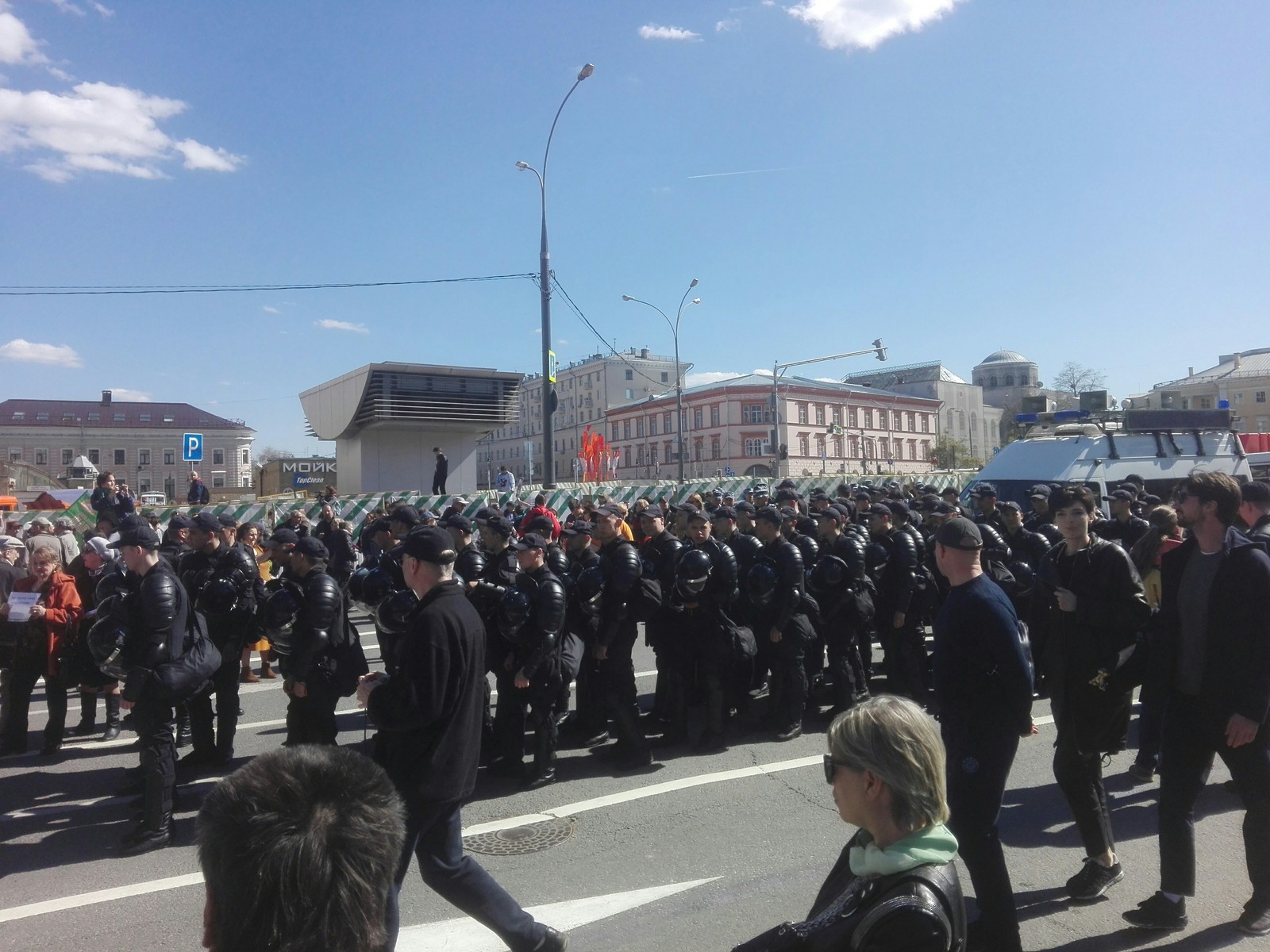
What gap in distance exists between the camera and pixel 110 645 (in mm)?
5336

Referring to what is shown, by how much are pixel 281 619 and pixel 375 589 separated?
2.27ft

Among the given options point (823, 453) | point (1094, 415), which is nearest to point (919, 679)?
point (1094, 415)

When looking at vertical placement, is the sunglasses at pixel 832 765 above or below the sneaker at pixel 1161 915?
above

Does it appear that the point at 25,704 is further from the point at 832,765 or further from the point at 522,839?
the point at 832,765

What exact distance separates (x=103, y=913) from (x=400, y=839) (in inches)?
155

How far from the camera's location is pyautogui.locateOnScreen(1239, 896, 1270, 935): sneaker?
3971 mm

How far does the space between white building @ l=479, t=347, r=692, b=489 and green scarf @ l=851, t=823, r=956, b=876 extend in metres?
91.1

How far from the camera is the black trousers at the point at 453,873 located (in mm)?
3488

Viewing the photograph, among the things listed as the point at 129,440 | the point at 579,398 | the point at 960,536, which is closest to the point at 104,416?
the point at 129,440

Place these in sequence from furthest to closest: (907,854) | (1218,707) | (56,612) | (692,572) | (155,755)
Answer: (56,612) → (692,572) → (155,755) → (1218,707) → (907,854)

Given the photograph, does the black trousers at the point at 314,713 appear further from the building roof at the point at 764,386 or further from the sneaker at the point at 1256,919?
the building roof at the point at 764,386

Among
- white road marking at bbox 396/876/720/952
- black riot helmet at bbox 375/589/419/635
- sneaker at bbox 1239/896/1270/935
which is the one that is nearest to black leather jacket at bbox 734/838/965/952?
white road marking at bbox 396/876/720/952

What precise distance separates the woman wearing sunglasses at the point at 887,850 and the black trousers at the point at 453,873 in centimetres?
183

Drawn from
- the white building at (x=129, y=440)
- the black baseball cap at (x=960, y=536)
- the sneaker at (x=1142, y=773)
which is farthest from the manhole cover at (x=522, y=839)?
the white building at (x=129, y=440)
